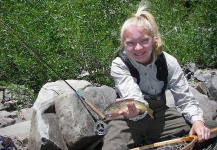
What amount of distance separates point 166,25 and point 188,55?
2.93ft

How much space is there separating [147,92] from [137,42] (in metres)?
0.64

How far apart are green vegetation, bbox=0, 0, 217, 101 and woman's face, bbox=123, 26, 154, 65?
2805 millimetres

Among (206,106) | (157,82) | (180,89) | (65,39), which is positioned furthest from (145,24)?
→ (65,39)

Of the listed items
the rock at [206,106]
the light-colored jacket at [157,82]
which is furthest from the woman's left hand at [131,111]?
the rock at [206,106]

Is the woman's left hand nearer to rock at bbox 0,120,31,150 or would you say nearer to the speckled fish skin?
the speckled fish skin

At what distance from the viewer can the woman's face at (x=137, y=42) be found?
172 inches

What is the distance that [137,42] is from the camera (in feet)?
14.3

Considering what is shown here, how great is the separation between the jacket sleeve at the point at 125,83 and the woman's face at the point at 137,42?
184 millimetres

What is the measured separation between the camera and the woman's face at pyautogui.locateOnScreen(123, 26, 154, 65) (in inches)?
172

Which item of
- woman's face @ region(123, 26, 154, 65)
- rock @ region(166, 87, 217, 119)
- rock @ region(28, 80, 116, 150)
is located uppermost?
woman's face @ region(123, 26, 154, 65)

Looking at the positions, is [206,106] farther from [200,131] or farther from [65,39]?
[65,39]

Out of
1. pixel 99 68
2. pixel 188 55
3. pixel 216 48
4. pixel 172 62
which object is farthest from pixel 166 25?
pixel 172 62

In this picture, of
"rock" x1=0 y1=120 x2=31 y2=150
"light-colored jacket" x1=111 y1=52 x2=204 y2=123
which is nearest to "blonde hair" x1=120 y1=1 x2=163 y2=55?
"light-colored jacket" x1=111 y1=52 x2=204 y2=123

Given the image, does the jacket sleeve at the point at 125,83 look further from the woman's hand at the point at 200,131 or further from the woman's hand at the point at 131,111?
the woman's hand at the point at 200,131
